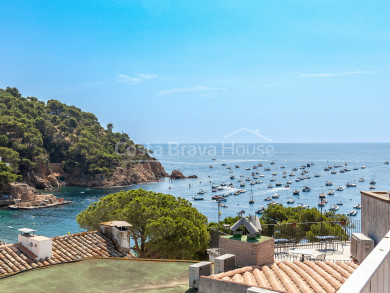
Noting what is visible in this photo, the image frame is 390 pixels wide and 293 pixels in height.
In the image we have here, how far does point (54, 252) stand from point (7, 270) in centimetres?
190

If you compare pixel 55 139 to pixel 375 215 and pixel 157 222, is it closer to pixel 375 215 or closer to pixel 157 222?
pixel 157 222

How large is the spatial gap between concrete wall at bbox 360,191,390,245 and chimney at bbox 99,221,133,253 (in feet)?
28.8

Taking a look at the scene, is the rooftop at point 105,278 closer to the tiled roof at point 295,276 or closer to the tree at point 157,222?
the tiled roof at point 295,276

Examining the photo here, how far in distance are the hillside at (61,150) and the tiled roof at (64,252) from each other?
60.3m

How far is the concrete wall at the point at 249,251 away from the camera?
9273 millimetres

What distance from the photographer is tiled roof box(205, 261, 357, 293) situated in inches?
287

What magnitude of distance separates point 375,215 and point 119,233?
9493 millimetres

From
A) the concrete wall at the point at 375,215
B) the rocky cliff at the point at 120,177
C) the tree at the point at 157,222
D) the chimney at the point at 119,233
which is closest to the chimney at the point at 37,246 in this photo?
the chimney at the point at 119,233

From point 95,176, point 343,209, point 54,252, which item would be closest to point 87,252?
point 54,252

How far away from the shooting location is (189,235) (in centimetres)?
2134

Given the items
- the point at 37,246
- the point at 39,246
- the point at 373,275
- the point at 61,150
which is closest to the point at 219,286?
the point at 373,275

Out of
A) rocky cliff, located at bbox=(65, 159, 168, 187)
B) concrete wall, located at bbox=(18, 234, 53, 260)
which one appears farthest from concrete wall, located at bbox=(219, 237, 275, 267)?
rocky cliff, located at bbox=(65, 159, 168, 187)

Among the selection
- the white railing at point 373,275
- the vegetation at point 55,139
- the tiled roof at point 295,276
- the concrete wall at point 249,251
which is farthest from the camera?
the vegetation at point 55,139

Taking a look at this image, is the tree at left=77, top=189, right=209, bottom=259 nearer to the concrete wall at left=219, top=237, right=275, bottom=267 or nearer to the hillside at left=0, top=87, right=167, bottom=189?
the concrete wall at left=219, top=237, right=275, bottom=267
